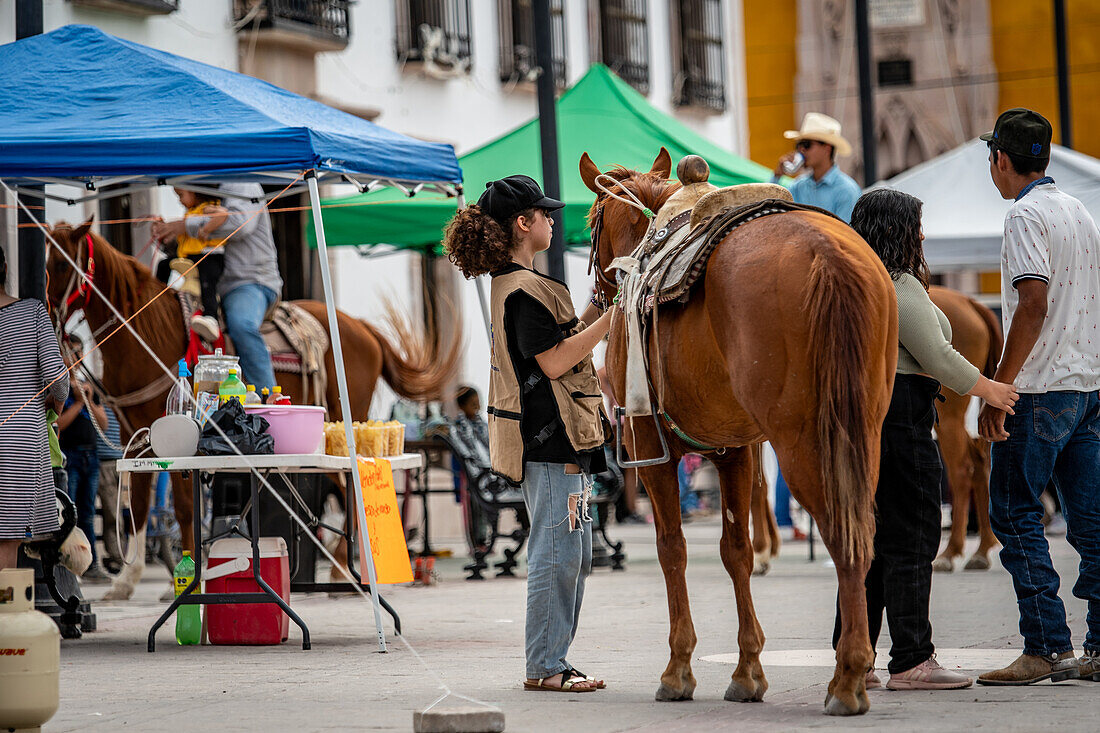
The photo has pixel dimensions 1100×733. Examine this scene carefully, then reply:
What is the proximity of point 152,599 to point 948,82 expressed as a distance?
1130 inches

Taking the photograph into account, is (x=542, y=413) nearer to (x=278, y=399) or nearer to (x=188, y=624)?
(x=278, y=399)

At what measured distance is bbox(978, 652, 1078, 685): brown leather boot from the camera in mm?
5816

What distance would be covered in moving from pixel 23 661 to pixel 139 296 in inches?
208

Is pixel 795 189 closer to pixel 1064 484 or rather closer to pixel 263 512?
pixel 263 512

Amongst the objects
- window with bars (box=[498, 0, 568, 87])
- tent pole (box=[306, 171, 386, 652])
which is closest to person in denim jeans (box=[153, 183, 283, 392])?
tent pole (box=[306, 171, 386, 652])

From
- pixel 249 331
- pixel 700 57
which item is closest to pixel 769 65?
pixel 700 57

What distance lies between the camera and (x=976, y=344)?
10.7m

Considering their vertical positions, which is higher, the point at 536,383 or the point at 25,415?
the point at 536,383

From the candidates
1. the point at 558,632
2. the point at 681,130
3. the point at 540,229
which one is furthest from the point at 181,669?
the point at 681,130

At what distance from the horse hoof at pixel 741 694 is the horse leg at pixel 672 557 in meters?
0.14

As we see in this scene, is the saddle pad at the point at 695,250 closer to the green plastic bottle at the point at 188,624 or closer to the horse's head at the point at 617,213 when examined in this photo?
the horse's head at the point at 617,213

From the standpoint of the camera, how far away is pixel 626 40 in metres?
22.5

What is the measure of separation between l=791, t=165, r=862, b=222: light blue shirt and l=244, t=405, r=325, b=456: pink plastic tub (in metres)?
4.22

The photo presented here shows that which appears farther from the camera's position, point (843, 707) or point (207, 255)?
point (207, 255)
